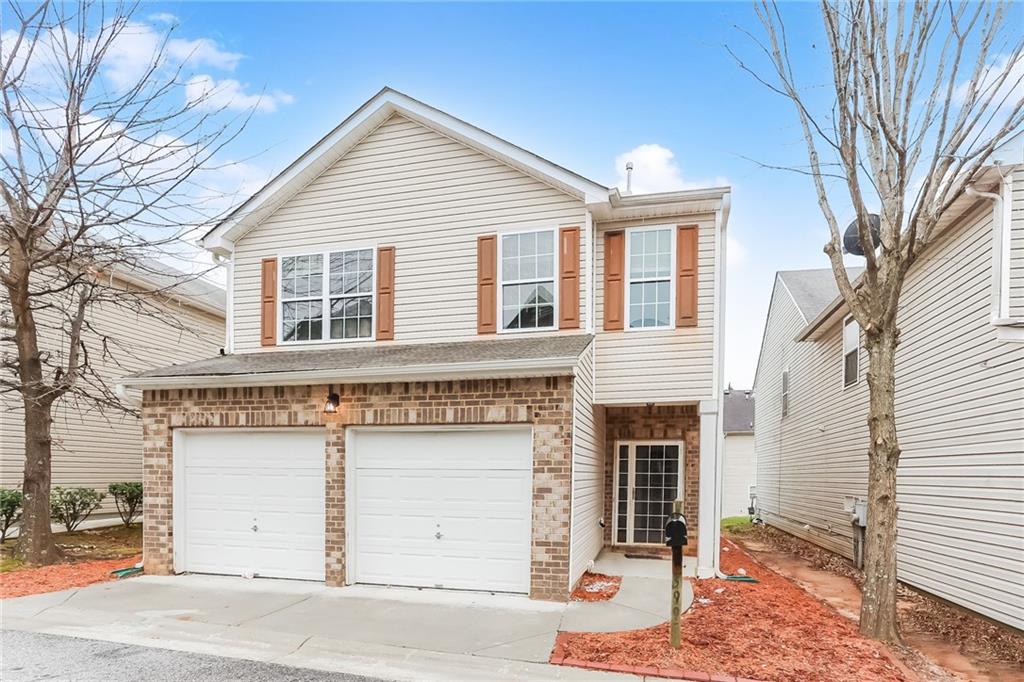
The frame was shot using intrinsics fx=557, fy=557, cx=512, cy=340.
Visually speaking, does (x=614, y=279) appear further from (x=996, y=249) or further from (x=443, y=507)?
(x=996, y=249)

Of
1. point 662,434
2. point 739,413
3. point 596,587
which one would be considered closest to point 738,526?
point 739,413

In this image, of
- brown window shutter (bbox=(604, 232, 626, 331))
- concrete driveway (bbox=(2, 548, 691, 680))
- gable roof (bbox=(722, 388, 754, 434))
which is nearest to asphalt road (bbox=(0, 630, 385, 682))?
concrete driveway (bbox=(2, 548, 691, 680))

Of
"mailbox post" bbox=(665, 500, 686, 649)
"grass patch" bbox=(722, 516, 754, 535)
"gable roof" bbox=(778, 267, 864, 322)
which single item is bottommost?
"grass patch" bbox=(722, 516, 754, 535)

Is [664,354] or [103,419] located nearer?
[664,354]

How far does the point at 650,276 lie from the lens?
28.8ft

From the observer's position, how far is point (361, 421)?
777 cm

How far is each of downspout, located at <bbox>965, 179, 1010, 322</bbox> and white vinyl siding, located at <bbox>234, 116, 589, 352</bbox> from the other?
4745 mm

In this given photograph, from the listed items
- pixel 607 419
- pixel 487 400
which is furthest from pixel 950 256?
pixel 487 400

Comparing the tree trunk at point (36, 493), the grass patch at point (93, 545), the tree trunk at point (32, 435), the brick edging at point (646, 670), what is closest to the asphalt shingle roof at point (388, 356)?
the tree trunk at point (32, 435)

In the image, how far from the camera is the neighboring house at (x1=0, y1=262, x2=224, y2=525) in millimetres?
11516

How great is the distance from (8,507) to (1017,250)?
15.9 metres

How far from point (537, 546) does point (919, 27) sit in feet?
23.4

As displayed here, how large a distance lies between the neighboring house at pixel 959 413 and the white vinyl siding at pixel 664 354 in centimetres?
305

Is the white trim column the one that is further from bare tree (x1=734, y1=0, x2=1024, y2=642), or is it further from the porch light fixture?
the porch light fixture
